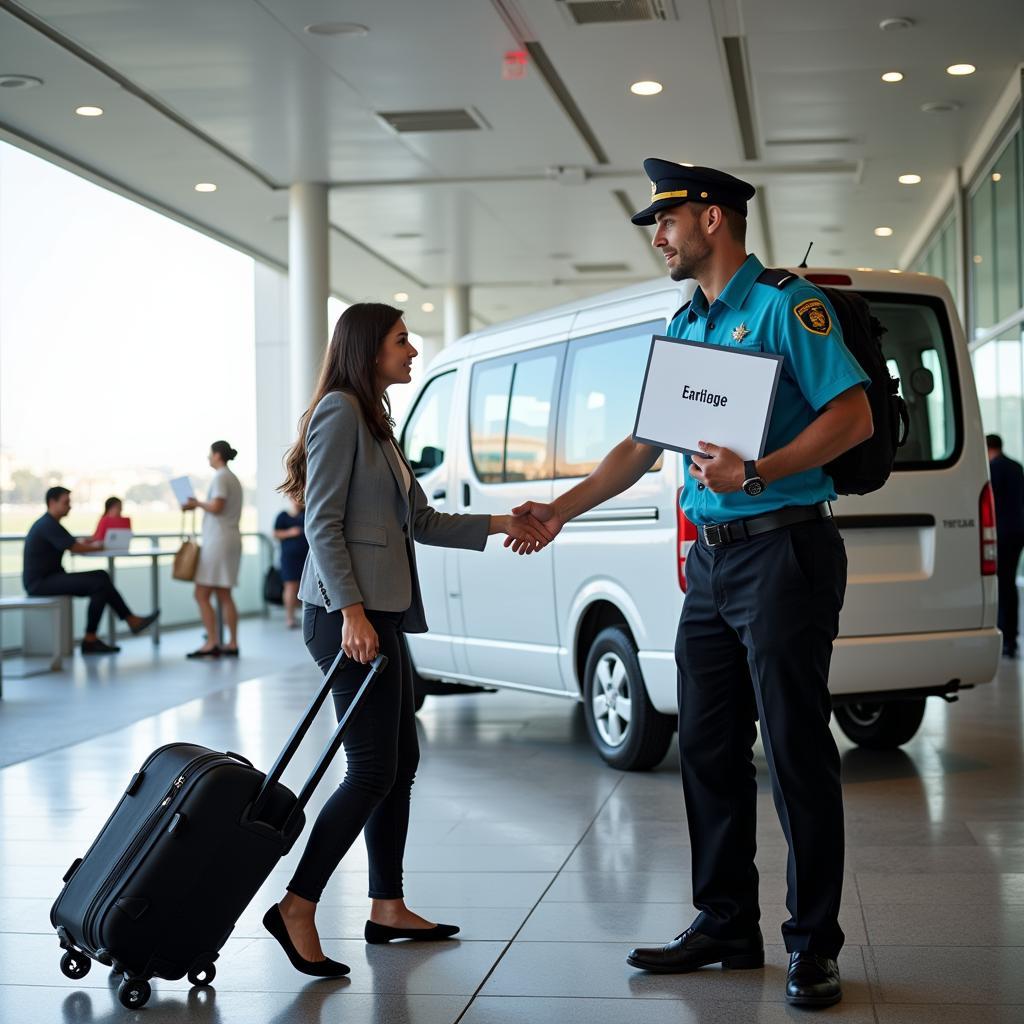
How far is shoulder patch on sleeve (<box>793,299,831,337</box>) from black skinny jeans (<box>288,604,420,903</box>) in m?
1.31

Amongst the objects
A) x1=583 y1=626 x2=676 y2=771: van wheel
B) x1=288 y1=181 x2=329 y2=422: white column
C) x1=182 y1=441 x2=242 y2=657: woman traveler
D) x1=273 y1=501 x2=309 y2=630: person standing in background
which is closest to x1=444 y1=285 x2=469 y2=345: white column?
x1=273 y1=501 x2=309 y2=630: person standing in background

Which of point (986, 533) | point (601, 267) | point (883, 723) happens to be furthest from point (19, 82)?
point (601, 267)

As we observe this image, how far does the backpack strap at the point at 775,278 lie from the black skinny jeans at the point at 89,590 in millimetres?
9820

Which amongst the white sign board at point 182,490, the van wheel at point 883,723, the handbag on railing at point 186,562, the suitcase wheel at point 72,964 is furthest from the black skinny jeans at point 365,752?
the white sign board at point 182,490

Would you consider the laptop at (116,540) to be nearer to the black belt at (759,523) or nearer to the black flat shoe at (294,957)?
the black flat shoe at (294,957)

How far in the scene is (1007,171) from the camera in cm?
1248

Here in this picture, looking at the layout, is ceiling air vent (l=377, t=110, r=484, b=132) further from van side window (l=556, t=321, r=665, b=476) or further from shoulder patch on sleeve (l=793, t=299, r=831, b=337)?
shoulder patch on sleeve (l=793, t=299, r=831, b=337)

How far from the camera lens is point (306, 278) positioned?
14.3 metres

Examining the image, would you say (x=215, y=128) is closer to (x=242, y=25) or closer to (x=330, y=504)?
(x=242, y=25)

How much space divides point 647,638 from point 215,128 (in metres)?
7.65

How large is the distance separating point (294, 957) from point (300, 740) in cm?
55

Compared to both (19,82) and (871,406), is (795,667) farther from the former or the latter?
(19,82)

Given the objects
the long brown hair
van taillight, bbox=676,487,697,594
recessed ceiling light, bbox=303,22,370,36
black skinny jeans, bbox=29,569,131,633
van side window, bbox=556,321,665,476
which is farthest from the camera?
black skinny jeans, bbox=29,569,131,633

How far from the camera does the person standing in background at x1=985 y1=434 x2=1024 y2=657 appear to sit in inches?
432
